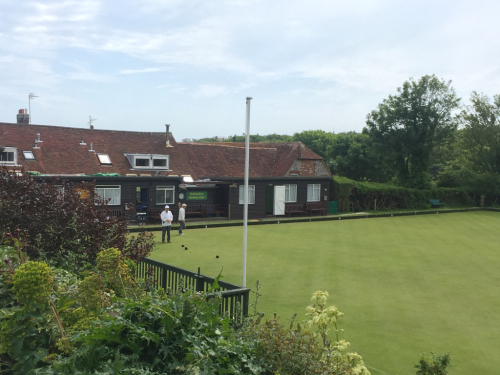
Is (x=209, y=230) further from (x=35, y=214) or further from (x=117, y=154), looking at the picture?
(x=35, y=214)

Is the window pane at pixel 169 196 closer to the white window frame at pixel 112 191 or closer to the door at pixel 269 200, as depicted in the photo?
the white window frame at pixel 112 191

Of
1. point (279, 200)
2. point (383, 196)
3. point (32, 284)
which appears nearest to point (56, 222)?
point (32, 284)

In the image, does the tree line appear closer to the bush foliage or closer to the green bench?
the green bench

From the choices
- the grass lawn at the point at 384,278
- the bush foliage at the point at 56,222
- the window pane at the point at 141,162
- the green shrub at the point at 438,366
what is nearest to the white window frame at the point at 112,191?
the window pane at the point at 141,162

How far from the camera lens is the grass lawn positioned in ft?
23.5

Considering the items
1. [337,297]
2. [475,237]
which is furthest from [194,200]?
[337,297]

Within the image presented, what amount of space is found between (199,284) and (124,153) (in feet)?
65.8

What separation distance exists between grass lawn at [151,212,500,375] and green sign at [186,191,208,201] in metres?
4.40

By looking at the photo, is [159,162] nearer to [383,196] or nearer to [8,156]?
[8,156]

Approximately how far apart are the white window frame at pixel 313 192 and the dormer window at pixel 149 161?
8644 mm

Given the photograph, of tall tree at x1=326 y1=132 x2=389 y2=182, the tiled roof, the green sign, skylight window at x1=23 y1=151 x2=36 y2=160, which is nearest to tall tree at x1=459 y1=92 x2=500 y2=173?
tall tree at x1=326 y1=132 x2=389 y2=182

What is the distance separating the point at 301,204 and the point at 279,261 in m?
14.5

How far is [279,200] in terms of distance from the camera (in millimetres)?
26859

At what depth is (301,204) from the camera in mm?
27703
